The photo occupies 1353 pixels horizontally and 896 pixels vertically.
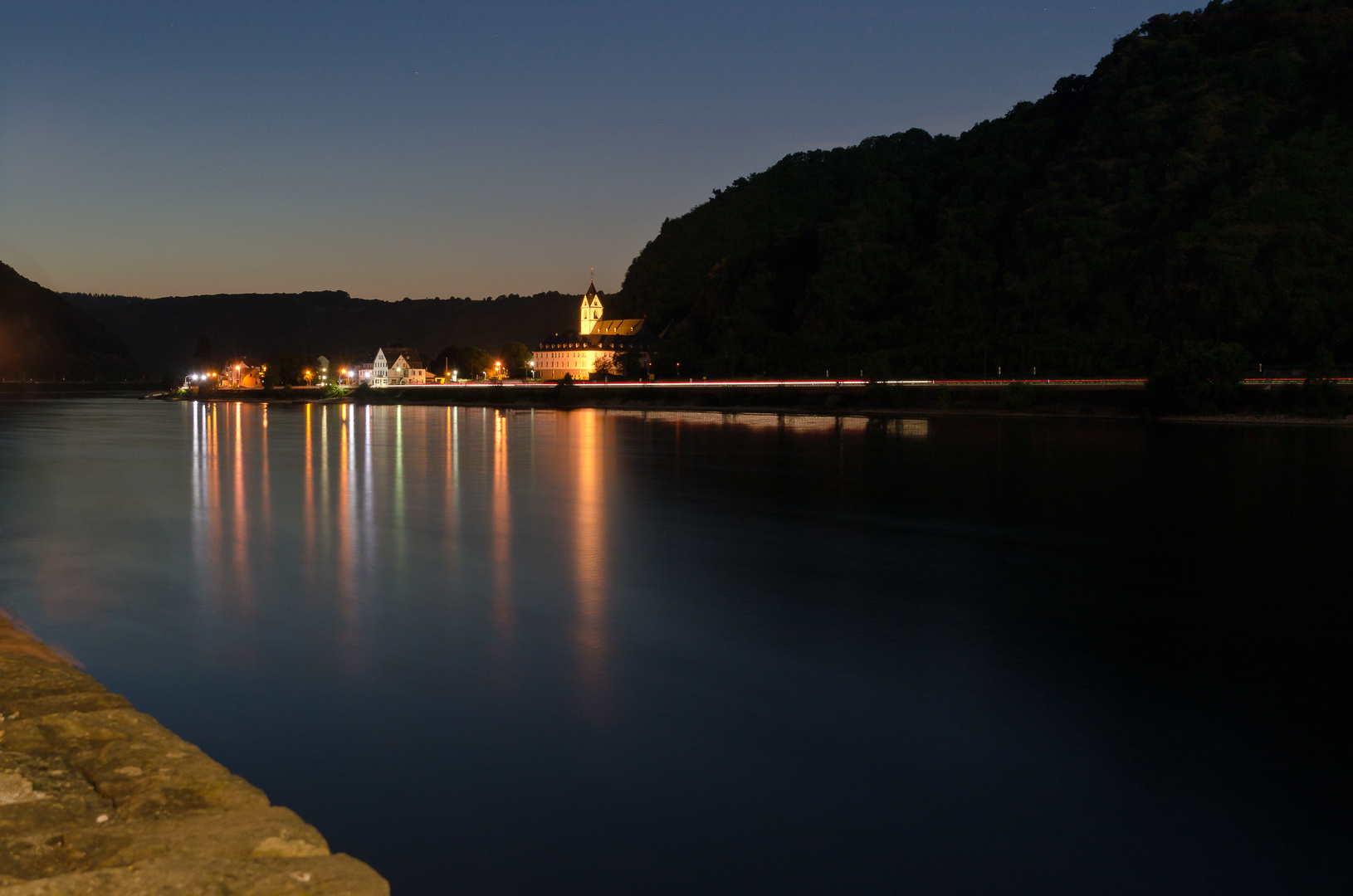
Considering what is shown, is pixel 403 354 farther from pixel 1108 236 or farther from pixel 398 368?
pixel 1108 236

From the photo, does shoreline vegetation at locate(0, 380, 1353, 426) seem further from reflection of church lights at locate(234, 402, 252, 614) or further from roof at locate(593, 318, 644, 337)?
reflection of church lights at locate(234, 402, 252, 614)

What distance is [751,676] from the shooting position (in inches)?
392

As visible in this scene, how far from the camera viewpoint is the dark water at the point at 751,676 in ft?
21.2

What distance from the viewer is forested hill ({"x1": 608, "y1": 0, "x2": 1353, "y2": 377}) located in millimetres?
86000

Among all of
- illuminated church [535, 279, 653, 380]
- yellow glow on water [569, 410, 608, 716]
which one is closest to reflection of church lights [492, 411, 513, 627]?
yellow glow on water [569, 410, 608, 716]

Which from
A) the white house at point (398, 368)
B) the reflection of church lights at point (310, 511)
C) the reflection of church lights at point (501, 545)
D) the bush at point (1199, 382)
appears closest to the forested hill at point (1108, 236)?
the bush at point (1199, 382)

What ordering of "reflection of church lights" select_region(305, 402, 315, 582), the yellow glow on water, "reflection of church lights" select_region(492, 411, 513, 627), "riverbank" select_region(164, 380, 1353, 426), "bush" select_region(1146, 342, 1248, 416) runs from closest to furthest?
1. the yellow glow on water
2. "reflection of church lights" select_region(492, 411, 513, 627)
3. "reflection of church lights" select_region(305, 402, 315, 582)
4. "bush" select_region(1146, 342, 1248, 416)
5. "riverbank" select_region(164, 380, 1353, 426)

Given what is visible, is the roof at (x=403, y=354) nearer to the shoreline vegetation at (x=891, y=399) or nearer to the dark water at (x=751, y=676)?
the shoreline vegetation at (x=891, y=399)

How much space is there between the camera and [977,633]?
11703 millimetres

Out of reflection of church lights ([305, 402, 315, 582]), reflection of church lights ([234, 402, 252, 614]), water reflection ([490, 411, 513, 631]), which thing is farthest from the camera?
reflection of church lights ([305, 402, 315, 582])

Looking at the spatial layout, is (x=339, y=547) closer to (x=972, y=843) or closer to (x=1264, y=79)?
(x=972, y=843)

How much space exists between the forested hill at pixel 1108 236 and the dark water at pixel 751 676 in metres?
58.6

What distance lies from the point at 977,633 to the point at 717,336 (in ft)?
399

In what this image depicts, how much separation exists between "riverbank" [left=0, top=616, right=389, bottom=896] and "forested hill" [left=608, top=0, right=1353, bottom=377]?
72.8 metres
